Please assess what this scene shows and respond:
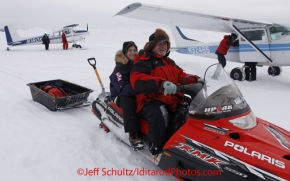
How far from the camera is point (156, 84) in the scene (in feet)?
8.44

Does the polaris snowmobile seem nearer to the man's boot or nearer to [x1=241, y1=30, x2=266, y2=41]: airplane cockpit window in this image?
the man's boot

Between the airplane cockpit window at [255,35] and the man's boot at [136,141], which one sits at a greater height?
the airplane cockpit window at [255,35]

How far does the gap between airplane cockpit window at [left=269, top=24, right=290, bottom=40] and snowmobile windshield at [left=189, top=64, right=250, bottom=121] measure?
6769mm

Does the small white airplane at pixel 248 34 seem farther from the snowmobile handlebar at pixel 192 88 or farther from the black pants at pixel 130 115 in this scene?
the snowmobile handlebar at pixel 192 88

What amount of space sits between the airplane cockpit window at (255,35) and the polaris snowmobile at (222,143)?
6.68 m

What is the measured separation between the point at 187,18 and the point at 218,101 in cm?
598

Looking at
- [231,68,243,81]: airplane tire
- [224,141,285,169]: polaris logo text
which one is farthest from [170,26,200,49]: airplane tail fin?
[224,141,285,169]: polaris logo text

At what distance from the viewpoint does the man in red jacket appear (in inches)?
105

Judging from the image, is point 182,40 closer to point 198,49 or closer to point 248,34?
point 198,49

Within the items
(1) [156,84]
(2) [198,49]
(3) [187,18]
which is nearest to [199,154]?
(1) [156,84]

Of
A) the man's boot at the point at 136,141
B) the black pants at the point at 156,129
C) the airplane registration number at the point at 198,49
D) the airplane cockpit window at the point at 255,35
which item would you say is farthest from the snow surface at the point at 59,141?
the airplane registration number at the point at 198,49

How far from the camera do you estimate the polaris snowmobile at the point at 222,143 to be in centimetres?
197

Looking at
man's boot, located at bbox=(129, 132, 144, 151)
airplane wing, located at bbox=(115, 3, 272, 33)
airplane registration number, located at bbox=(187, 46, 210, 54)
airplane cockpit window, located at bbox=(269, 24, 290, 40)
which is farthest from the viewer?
airplane registration number, located at bbox=(187, 46, 210, 54)

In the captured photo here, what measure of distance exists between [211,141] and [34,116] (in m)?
3.36
